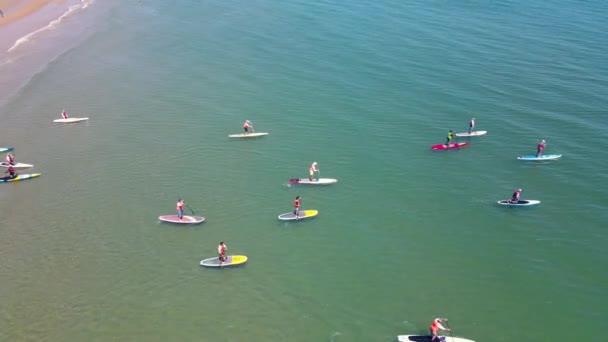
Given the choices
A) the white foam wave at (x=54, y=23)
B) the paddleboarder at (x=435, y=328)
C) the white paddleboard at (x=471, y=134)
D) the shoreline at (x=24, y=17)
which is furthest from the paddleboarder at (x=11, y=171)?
the white paddleboard at (x=471, y=134)

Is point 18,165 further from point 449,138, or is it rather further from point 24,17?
point 24,17

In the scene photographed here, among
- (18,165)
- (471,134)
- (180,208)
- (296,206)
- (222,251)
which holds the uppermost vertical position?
(471,134)

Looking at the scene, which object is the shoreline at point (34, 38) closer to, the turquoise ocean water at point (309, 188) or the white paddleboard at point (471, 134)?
the turquoise ocean water at point (309, 188)

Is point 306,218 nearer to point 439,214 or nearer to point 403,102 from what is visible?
point 439,214

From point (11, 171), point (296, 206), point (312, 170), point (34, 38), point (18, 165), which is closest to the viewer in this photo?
point (296, 206)

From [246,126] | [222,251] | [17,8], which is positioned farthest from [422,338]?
[17,8]

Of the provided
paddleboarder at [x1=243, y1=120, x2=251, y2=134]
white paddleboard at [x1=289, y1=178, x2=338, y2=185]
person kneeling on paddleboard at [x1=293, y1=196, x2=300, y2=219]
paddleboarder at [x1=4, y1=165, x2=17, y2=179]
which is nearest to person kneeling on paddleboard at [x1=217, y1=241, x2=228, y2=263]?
person kneeling on paddleboard at [x1=293, y1=196, x2=300, y2=219]
